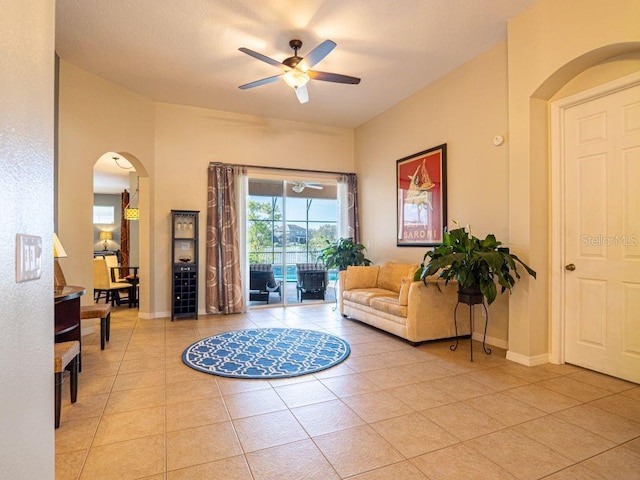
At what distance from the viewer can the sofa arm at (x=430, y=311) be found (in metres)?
3.90

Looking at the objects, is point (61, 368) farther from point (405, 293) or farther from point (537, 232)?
point (537, 232)

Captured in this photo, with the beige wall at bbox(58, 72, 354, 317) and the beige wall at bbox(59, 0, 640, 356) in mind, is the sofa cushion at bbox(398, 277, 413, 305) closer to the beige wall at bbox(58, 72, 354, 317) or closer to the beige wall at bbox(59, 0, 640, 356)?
the beige wall at bbox(59, 0, 640, 356)

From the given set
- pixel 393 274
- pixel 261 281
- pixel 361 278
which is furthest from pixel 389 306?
pixel 261 281

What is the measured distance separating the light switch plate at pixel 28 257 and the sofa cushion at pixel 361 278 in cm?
465

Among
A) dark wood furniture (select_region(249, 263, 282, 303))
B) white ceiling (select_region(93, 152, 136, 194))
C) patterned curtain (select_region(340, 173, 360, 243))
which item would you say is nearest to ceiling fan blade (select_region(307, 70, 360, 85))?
patterned curtain (select_region(340, 173, 360, 243))

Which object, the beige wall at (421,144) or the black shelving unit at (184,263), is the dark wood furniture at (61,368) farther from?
the black shelving unit at (184,263)

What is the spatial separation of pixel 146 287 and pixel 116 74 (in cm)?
→ 303

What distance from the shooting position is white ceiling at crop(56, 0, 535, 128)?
325 cm

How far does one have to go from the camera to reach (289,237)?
647cm

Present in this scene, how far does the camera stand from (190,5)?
3.20m

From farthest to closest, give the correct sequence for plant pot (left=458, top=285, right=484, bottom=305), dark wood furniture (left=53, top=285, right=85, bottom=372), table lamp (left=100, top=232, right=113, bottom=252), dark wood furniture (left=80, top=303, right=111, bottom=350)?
table lamp (left=100, top=232, right=113, bottom=252)
dark wood furniture (left=80, top=303, right=111, bottom=350)
plant pot (left=458, top=285, right=484, bottom=305)
dark wood furniture (left=53, top=285, right=85, bottom=372)

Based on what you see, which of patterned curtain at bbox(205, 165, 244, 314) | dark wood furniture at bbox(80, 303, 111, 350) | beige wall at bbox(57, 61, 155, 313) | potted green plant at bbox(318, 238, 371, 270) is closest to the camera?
dark wood furniture at bbox(80, 303, 111, 350)

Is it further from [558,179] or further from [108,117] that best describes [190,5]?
[558,179]

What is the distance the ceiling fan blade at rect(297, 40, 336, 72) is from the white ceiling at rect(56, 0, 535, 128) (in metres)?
0.42
